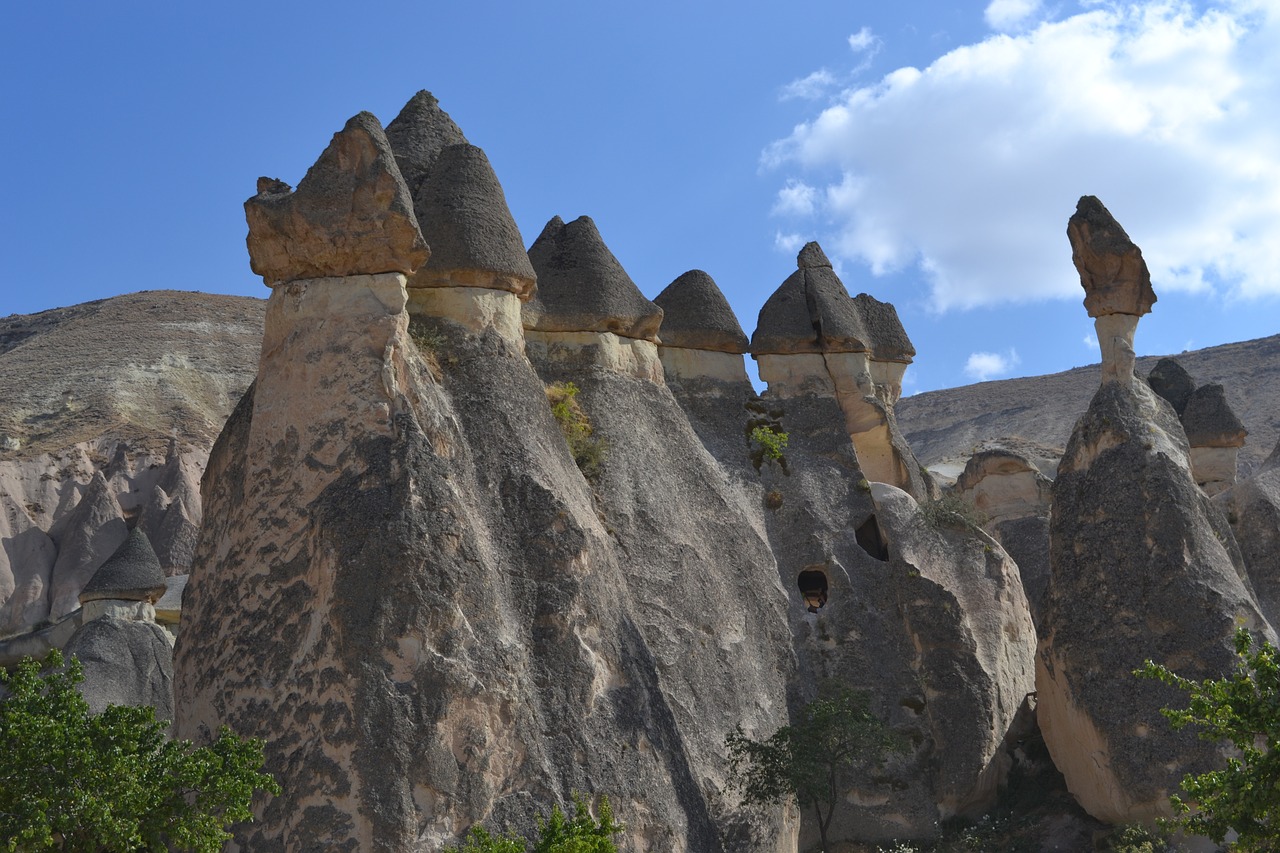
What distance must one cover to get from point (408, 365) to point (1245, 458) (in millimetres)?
51275

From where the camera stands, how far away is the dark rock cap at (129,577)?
24.8m

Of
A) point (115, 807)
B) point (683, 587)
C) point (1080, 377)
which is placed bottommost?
point (115, 807)

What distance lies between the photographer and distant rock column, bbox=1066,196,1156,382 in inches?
858

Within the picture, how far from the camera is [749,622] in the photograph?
20125mm

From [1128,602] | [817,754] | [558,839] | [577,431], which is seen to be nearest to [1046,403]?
[1128,602]

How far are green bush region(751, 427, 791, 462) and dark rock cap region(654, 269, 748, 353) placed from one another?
1.58 metres

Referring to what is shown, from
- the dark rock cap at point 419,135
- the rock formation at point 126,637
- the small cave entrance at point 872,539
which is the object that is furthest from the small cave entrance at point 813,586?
the rock formation at point 126,637

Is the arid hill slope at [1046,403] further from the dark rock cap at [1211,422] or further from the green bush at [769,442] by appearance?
the green bush at [769,442]

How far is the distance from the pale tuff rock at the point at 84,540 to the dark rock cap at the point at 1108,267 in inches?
1284

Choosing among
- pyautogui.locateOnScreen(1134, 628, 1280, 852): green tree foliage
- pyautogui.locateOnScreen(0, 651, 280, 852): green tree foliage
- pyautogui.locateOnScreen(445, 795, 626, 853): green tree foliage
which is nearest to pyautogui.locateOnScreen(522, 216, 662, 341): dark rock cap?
pyautogui.locateOnScreen(445, 795, 626, 853): green tree foliage

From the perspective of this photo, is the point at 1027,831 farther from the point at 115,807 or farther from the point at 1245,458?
the point at 1245,458

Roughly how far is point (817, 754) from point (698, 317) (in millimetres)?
8300

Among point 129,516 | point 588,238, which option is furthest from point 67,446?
point 588,238

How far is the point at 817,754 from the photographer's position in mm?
18406
